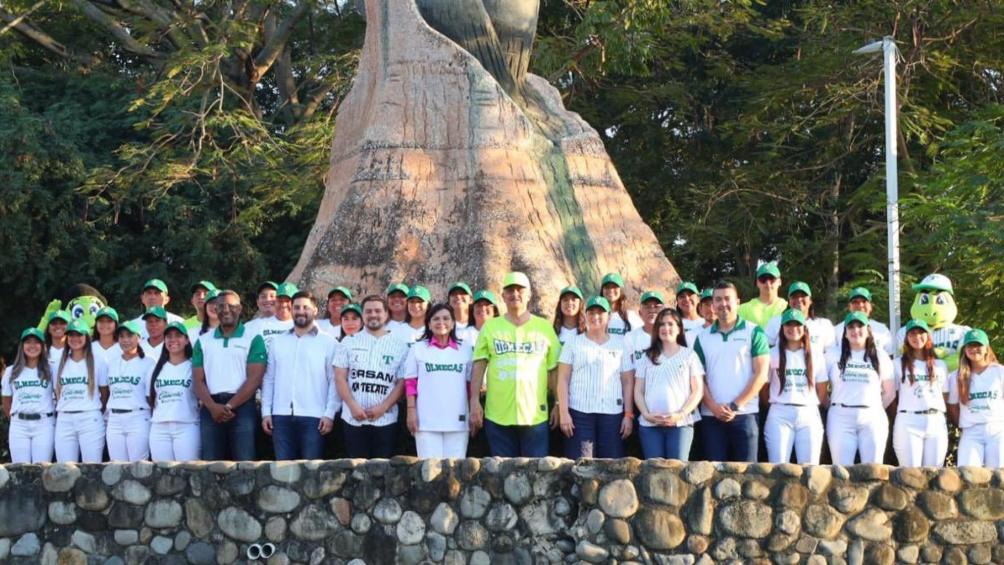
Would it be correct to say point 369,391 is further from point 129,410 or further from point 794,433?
point 794,433

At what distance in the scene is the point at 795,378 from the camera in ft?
32.0

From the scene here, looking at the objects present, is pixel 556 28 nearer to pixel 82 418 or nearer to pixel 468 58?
pixel 468 58

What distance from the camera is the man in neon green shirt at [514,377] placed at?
9.51 meters

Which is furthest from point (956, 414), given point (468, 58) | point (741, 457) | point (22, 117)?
point (22, 117)

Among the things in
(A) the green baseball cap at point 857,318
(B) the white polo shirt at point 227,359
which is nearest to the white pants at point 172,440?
(B) the white polo shirt at point 227,359

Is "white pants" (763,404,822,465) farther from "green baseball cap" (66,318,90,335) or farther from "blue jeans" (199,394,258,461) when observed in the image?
"green baseball cap" (66,318,90,335)

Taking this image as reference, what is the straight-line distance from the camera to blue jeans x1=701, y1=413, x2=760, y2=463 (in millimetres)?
9656

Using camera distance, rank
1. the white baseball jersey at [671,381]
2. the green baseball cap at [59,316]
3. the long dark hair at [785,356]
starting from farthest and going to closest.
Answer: the green baseball cap at [59,316]
the long dark hair at [785,356]
the white baseball jersey at [671,381]

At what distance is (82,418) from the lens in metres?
10.4

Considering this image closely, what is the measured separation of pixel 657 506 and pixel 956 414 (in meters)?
2.59

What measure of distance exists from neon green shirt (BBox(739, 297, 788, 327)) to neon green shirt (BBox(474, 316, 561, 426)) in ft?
5.22

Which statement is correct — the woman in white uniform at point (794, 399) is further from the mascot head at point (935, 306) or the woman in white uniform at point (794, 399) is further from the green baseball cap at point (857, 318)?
the mascot head at point (935, 306)

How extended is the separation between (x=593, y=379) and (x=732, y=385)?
32.7 inches

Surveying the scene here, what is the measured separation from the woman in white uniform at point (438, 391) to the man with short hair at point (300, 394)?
57cm
